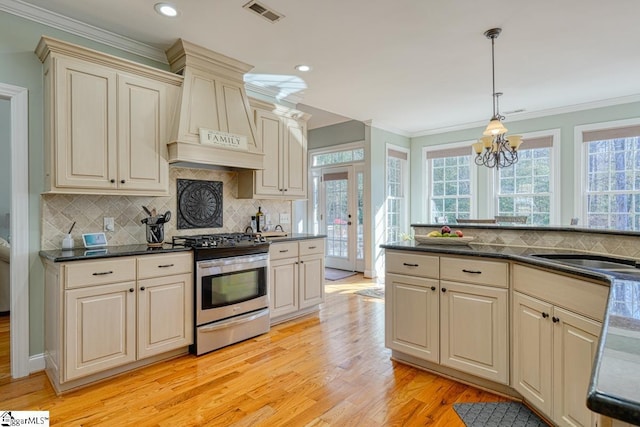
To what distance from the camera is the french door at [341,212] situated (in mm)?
6449

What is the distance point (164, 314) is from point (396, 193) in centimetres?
495

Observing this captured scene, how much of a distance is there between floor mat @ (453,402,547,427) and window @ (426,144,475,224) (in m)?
4.57

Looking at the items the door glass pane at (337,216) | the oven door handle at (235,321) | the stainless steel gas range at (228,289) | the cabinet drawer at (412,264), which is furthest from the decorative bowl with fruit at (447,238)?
the door glass pane at (337,216)

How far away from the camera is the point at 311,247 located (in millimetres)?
3984

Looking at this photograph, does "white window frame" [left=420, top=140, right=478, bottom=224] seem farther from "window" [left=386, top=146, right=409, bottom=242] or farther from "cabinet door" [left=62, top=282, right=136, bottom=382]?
"cabinet door" [left=62, top=282, right=136, bottom=382]

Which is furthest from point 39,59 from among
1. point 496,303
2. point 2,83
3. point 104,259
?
point 496,303

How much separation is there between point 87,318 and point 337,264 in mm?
4913

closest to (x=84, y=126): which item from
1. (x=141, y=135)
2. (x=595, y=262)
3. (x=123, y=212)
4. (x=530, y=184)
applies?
(x=141, y=135)

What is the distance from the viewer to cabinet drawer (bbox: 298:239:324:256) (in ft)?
12.7

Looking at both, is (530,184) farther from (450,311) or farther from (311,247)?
(450,311)

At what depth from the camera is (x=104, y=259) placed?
2.44 meters

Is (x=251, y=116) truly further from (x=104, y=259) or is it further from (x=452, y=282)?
(x=452, y=282)

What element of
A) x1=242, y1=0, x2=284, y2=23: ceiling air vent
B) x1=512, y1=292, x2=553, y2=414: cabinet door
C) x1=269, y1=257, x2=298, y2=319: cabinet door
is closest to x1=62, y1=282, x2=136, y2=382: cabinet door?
x1=269, y1=257, x2=298, y2=319: cabinet door

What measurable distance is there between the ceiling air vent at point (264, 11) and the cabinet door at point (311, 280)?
2329 millimetres
